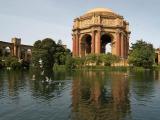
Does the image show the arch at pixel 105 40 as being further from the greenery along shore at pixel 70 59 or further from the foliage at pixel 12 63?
the foliage at pixel 12 63

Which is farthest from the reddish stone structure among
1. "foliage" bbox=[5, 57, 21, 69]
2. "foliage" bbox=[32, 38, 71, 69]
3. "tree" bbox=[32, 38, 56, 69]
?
"foliage" bbox=[5, 57, 21, 69]

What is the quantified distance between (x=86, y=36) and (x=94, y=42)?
26.3ft

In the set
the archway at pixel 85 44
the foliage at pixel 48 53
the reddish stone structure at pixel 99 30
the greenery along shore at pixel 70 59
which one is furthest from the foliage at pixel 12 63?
the archway at pixel 85 44

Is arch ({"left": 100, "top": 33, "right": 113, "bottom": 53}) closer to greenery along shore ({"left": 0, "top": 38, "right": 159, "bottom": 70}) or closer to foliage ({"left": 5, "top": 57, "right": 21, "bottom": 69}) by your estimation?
greenery along shore ({"left": 0, "top": 38, "right": 159, "bottom": 70})

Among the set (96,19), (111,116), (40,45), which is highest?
(96,19)

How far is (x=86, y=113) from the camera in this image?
2355cm

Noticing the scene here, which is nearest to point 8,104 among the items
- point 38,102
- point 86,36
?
point 38,102

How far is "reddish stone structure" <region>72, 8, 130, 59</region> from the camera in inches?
4818

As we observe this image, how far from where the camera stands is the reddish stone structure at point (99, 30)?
12238 cm

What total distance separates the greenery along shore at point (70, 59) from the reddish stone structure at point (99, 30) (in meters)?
8.32

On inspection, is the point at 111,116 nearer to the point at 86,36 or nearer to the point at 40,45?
the point at 40,45

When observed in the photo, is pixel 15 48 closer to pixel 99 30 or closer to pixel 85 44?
pixel 85 44

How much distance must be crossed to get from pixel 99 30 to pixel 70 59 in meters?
18.7

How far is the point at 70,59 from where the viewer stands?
110875mm
